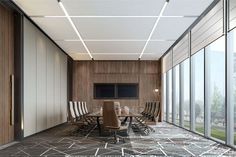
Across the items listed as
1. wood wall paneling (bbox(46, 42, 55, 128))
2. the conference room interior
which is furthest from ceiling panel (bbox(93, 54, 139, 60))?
wood wall paneling (bbox(46, 42, 55, 128))

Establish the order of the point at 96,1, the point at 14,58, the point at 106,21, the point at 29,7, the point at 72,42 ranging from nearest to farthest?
the point at 96,1, the point at 29,7, the point at 14,58, the point at 106,21, the point at 72,42

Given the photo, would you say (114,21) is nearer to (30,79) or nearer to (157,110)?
(30,79)

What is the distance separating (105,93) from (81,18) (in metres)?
9.04

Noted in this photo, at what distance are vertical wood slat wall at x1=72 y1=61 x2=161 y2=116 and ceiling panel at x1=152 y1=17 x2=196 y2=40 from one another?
19.9 feet

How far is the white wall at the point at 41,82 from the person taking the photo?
9000 mm

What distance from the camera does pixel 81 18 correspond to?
28.5 feet

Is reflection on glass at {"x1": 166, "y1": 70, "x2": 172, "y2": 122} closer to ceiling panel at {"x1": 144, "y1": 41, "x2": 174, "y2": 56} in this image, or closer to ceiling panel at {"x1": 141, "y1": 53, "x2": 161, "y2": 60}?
ceiling panel at {"x1": 141, "y1": 53, "x2": 161, "y2": 60}

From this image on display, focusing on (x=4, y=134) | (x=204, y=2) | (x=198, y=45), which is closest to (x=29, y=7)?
(x=4, y=134)

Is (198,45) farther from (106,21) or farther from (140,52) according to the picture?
(140,52)

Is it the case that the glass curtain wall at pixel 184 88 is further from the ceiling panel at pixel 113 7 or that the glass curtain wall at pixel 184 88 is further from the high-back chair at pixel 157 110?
the ceiling panel at pixel 113 7

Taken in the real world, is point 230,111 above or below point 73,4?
below

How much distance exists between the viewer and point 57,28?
9969 mm

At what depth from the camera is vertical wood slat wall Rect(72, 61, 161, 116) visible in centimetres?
1727

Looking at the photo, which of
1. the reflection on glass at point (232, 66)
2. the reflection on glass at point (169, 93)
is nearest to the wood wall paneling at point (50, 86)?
the reflection on glass at point (169, 93)
